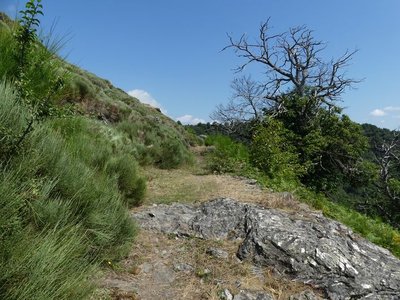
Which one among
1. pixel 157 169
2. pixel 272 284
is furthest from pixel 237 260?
pixel 157 169

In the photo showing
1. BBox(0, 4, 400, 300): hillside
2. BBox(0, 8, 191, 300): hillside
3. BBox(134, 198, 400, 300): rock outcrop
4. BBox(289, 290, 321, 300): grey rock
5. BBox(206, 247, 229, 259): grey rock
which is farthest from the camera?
BBox(206, 247, 229, 259): grey rock

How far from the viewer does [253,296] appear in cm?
334

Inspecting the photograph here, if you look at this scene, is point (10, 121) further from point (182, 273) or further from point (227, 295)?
point (227, 295)

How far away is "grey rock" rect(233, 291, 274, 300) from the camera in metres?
3.31

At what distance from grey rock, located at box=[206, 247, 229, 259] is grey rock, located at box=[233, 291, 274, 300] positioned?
69cm

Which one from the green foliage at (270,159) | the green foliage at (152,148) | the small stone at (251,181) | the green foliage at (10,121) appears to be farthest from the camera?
the green foliage at (270,159)

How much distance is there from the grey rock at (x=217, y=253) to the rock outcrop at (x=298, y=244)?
170 millimetres

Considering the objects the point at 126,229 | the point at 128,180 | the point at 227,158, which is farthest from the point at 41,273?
the point at 227,158

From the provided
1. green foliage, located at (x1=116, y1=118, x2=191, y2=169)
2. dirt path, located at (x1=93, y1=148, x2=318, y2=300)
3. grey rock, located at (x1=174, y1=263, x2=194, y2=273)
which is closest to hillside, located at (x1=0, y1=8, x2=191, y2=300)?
dirt path, located at (x1=93, y1=148, x2=318, y2=300)

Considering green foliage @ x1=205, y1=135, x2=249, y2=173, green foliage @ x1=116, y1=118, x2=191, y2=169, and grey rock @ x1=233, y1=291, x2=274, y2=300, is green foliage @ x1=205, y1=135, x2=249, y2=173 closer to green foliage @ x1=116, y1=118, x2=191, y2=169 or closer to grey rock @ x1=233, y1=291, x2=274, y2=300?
green foliage @ x1=116, y1=118, x2=191, y2=169

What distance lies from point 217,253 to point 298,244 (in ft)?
3.17

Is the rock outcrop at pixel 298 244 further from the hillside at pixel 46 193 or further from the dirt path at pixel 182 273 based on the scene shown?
the hillside at pixel 46 193

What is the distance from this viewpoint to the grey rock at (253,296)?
3.31 meters

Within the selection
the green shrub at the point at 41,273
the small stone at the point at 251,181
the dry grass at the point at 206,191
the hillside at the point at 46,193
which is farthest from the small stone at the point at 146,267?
the small stone at the point at 251,181
